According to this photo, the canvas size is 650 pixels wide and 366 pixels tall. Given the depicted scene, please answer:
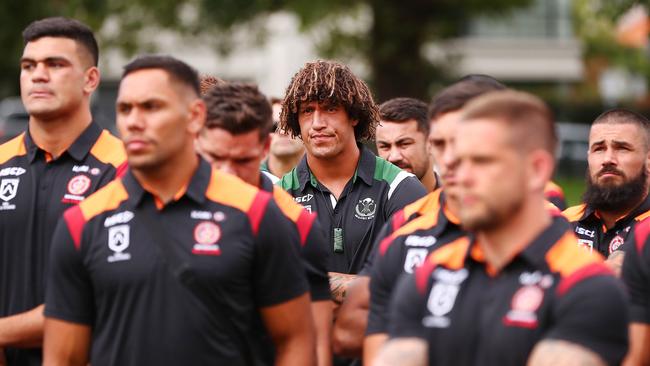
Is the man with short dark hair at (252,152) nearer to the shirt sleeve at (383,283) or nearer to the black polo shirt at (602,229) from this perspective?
the shirt sleeve at (383,283)

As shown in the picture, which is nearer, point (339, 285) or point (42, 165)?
point (42, 165)

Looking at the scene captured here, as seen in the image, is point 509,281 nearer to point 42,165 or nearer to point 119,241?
point 119,241

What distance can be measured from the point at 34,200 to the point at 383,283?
6.44ft

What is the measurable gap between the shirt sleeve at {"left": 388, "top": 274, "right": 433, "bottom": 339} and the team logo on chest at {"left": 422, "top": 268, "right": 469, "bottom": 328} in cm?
3

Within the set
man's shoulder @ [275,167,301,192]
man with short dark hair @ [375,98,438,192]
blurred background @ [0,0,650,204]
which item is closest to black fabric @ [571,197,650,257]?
man with short dark hair @ [375,98,438,192]

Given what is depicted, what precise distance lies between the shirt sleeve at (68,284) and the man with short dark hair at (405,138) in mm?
3902

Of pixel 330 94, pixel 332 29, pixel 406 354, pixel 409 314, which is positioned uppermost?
pixel 332 29

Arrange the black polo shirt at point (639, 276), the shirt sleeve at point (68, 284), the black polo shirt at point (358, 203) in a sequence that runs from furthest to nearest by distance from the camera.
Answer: the black polo shirt at point (358, 203), the black polo shirt at point (639, 276), the shirt sleeve at point (68, 284)

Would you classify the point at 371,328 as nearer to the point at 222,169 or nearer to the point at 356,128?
the point at 222,169

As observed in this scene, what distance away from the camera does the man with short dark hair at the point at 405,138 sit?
941 centimetres

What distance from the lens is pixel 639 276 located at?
599cm

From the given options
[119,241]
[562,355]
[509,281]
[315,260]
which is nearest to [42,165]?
[119,241]

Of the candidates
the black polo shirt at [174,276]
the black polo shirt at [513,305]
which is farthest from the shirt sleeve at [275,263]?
the black polo shirt at [513,305]

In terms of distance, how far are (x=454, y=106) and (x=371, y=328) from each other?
1077 mm
